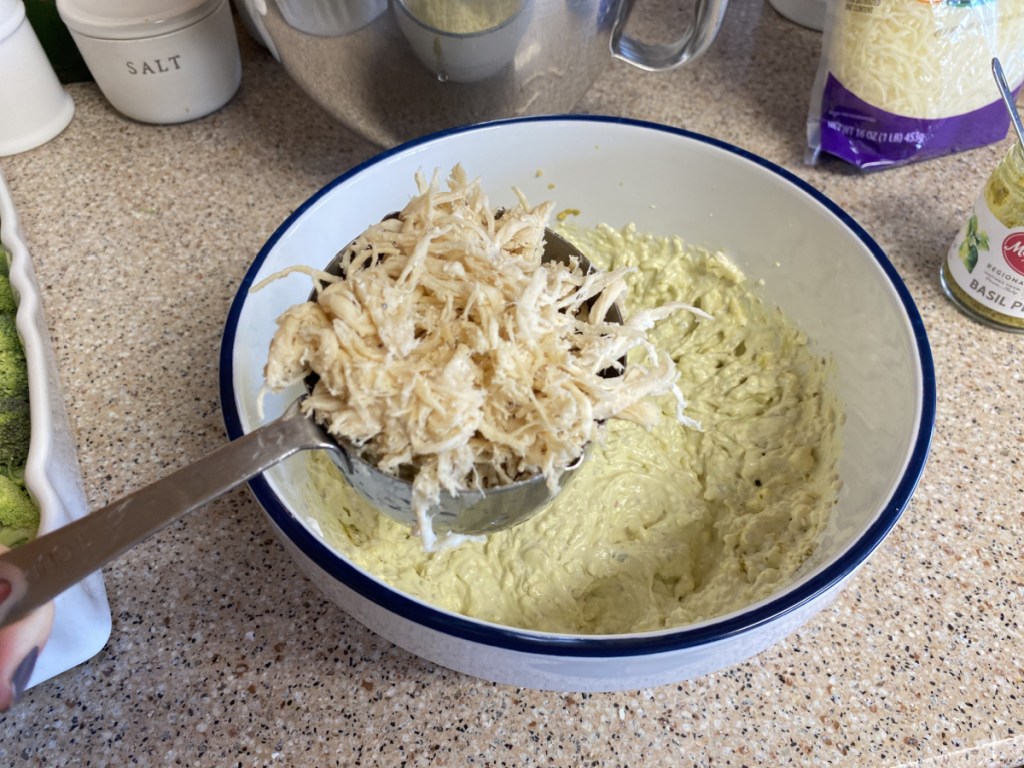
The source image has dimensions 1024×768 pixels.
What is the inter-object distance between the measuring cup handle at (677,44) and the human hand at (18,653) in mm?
909

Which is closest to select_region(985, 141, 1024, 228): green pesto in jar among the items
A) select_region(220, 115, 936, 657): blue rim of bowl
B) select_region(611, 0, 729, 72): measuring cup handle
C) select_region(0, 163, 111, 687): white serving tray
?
select_region(220, 115, 936, 657): blue rim of bowl

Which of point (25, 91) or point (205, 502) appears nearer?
point (205, 502)

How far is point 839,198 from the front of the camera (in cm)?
114

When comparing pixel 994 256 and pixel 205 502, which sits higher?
pixel 205 502

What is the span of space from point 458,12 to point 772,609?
2.30ft

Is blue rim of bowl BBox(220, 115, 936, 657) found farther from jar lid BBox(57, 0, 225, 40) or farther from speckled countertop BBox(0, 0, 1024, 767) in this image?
jar lid BBox(57, 0, 225, 40)

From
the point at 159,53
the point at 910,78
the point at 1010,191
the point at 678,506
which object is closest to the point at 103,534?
the point at 678,506

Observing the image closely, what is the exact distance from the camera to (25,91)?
113cm

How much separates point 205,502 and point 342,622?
255 millimetres

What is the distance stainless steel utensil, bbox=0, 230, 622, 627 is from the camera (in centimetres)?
52

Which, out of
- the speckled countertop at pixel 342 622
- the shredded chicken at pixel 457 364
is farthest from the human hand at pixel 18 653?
the shredded chicken at pixel 457 364

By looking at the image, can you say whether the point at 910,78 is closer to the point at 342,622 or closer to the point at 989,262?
the point at 989,262

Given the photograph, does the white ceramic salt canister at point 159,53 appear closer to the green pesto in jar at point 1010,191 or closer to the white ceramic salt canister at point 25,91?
the white ceramic salt canister at point 25,91

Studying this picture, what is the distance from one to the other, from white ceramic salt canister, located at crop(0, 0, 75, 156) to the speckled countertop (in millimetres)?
93
